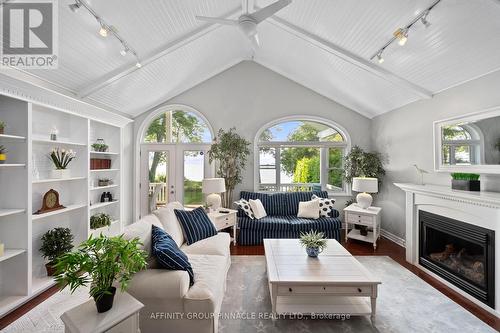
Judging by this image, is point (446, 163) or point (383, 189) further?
point (383, 189)

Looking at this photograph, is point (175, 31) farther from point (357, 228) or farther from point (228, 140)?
point (357, 228)

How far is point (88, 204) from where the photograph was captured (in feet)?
12.2

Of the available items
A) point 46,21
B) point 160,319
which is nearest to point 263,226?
point 160,319

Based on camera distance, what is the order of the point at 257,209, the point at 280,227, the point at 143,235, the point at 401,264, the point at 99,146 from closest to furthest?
1. the point at 143,235
2. the point at 401,264
3. the point at 99,146
4. the point at 280,227
5. the point at 257,209

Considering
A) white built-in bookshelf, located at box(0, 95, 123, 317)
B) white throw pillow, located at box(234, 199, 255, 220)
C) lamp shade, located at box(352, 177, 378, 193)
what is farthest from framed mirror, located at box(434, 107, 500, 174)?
white built-in bookshelf, located at box(0, 95, 123, 317)

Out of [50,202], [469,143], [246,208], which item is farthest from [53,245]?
[469,143]

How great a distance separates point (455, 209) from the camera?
2.96 meters

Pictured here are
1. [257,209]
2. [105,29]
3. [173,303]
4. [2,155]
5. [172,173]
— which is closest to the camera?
[173,303]

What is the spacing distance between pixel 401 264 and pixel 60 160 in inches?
203

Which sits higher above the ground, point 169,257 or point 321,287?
point 169,257

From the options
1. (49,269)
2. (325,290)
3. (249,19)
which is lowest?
(49,269)

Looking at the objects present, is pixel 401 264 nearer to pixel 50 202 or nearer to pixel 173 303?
pixel 173 303

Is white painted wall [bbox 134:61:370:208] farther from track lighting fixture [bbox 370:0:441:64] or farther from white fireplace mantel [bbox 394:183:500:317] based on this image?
track lighting fixture [bbox 370:0:441:64]

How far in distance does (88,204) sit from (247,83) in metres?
4.00
